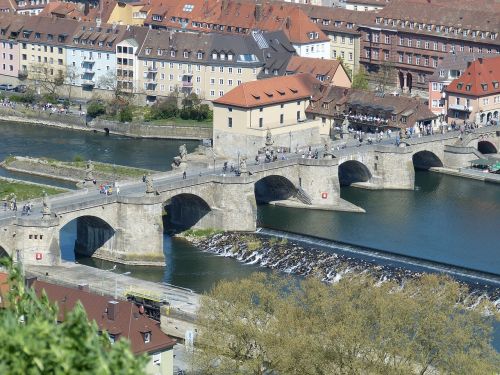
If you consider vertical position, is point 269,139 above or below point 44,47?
below

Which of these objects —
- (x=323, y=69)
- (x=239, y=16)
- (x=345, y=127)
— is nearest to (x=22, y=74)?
(x=239, y=16)

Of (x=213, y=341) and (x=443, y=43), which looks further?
(x=443, y=43)

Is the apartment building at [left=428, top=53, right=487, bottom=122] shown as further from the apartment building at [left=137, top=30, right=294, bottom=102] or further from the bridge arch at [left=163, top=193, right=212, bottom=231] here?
the bridge arch at [left=163, top=193, right=212, bottom=231]

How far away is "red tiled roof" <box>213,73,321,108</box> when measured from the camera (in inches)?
4749

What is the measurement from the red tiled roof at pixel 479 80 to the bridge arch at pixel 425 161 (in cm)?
916

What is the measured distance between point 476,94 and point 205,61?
25.6m

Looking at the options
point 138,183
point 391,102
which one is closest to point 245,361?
point 138,183

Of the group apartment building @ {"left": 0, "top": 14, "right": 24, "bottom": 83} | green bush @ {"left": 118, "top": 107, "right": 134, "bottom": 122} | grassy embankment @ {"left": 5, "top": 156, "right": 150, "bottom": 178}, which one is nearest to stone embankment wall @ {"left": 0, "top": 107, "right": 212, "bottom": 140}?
green bush @ {"left": 118, "top": 107, "right": 134, "bottom": 122}

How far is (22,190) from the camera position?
362 ft

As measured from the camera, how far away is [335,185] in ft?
362

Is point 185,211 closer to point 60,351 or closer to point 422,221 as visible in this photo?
point 422,221

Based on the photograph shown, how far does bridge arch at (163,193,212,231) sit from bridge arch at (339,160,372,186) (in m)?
17.0

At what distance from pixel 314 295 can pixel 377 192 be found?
47.3 m

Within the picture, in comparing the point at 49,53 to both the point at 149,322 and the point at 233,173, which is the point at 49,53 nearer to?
the point at 233,173
